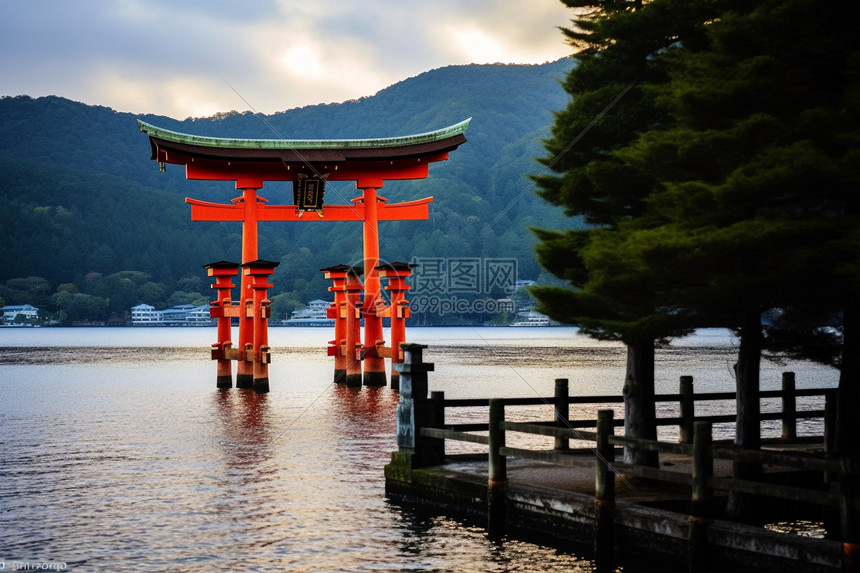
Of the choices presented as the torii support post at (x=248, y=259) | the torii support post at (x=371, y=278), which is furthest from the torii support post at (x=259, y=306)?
the torii support post at (x=371, y=278)

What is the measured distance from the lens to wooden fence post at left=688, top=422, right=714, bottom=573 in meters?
8.21

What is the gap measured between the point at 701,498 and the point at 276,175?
2535cm

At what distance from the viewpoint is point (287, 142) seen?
30.5m

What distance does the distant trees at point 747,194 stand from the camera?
809 centimetres

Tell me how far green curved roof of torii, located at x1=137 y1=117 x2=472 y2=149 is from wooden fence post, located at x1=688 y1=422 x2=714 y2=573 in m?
21.5

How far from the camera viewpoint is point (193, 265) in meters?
164

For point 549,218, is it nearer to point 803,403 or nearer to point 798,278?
point 803,403

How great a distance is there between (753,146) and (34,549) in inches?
366

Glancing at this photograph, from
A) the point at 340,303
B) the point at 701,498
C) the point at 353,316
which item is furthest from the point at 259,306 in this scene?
the point at 701,498

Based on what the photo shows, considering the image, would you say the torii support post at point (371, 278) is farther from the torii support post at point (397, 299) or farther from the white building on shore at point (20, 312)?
the white building on shore at point (20, 312)

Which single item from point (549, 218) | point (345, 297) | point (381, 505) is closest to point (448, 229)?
point (549, 218)

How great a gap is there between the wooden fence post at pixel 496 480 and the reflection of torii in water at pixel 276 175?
63.4 ft

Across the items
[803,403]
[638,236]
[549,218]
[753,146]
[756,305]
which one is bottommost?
[803,403]

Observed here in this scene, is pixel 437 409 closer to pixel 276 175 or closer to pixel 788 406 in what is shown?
pixel 788 406
